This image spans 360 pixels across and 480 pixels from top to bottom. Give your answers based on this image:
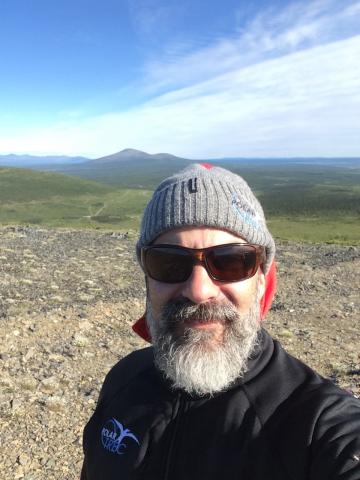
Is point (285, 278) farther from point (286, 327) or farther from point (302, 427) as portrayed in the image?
point (302, 427)

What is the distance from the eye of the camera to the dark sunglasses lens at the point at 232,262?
2.47 m

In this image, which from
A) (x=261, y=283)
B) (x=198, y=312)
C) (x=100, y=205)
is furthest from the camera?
(x=100, y=205)

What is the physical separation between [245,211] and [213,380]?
1.06m

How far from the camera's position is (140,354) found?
10.00 ft

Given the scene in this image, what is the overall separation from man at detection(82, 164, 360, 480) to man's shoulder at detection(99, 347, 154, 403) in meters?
0.01

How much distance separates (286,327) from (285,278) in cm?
369

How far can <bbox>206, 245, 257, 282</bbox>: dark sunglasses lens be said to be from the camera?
2.47 m

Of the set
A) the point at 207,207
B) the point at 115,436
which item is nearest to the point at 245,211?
the point at 207,207

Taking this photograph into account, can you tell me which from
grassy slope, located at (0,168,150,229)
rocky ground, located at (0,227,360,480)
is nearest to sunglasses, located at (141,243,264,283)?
rocky ground, located at (0,227,360,480)

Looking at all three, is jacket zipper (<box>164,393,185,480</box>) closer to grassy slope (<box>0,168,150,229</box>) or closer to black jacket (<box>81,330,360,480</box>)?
black jacket (<box>81,330,360,480</box>)

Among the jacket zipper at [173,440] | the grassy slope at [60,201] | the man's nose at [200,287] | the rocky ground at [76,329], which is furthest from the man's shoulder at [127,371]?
the grassy slope at [60,201]

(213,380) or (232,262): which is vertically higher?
(232,262)

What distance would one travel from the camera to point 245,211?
8.65 ft

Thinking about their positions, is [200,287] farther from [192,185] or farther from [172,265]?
[192,185]
